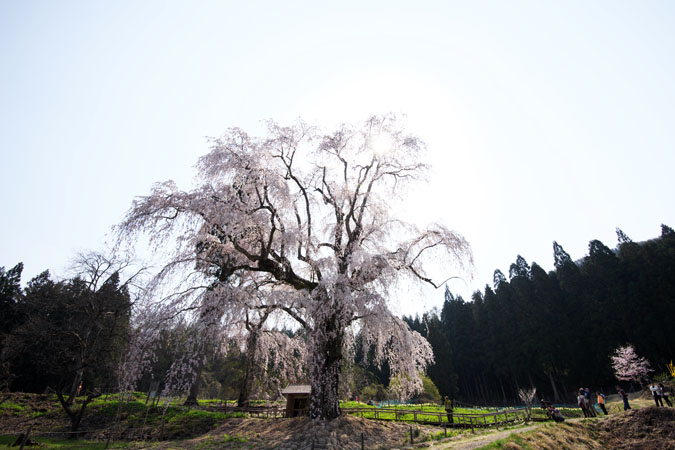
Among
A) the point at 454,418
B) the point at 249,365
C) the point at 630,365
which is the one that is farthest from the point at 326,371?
the point at 630,365

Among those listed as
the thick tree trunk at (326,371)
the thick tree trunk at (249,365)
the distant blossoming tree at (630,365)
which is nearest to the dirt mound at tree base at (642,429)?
the thick tree trunk at (326,371)

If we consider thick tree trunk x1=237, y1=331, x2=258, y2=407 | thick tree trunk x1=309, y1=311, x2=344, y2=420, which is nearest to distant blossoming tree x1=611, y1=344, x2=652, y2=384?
thick tree trunk x1=309, y1=311, x2=344, y2=420

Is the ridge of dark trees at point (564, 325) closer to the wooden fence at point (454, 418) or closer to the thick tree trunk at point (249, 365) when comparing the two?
the wooden fence at point (454, 418)

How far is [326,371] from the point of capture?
13.1 meters

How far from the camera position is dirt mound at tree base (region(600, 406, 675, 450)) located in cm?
1181

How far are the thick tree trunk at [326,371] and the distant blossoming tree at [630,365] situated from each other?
3308cm

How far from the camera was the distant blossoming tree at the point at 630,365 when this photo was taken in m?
30.3

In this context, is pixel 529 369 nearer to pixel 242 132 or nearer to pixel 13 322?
pixel 242 132

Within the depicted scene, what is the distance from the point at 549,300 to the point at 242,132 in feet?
149

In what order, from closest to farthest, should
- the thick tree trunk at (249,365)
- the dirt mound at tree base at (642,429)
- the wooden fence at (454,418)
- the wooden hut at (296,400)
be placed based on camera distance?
the dirt mound at tree base at (642,429), the wooden fence at (454,418), the wooden hut at (296,400), the thick tree trunk at (249,365)

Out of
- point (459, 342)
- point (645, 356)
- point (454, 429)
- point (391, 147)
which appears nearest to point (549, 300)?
point (645, 356)

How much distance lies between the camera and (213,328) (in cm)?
1017

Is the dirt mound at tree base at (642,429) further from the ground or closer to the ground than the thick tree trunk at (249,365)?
closer to the ground

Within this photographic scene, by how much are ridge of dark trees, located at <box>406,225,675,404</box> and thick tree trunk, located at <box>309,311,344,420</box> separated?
20.2m
